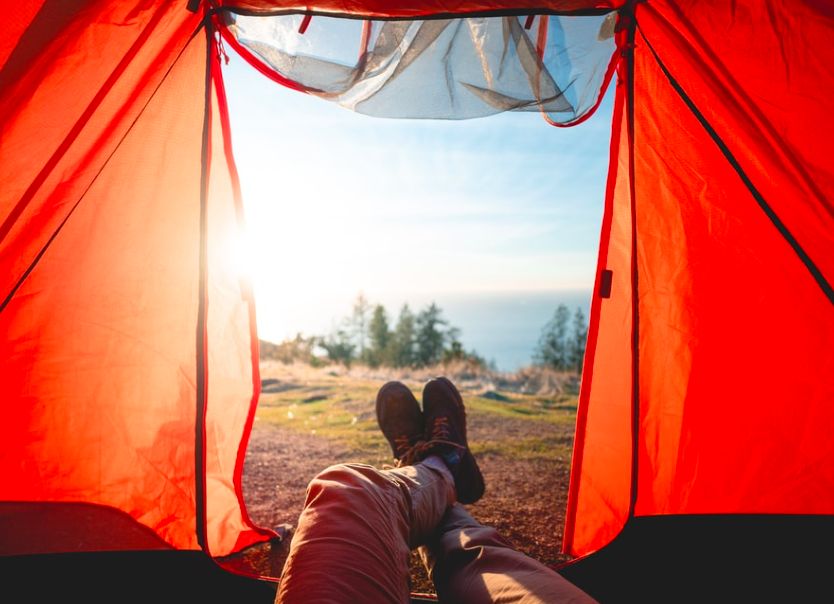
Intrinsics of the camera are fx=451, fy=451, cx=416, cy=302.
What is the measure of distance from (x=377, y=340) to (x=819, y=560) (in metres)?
37.4

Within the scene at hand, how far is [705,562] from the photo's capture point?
203 cm

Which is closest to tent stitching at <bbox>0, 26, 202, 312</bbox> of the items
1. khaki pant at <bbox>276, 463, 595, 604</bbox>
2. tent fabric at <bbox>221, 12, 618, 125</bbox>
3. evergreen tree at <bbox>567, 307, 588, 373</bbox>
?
tent fabric at <bbox>221, 12, 618, 125</bbox>

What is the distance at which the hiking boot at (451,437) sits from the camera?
2359 mm

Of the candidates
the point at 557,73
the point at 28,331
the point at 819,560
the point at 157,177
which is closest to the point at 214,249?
the point at 157,177

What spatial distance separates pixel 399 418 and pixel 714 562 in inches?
67.8

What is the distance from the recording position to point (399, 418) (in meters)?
2.85

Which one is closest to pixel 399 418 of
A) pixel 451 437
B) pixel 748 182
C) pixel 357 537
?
pixel 451 437

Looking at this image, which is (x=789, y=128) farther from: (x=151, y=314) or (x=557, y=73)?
(x=151, y=314)

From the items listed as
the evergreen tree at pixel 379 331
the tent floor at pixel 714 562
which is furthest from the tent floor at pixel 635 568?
the evergreen tree at pixel 379 331

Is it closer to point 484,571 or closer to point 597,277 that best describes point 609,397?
point 597,277

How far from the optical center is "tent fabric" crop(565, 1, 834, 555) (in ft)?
5.33

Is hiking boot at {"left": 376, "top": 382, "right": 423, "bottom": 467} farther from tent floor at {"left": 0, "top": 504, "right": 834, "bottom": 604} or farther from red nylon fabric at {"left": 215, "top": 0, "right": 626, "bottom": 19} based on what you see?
red nylon fabric at {"left": 215, "top": 0, "right": 626, "bottom": 19}

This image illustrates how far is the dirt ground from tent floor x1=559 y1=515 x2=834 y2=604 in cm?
27

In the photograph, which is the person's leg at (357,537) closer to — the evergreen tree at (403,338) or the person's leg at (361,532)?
the person's leg at (361,532)
